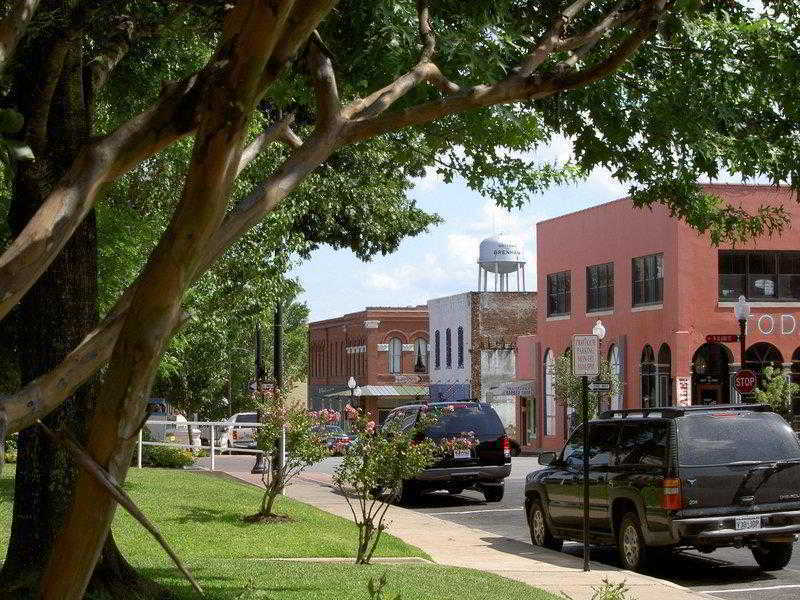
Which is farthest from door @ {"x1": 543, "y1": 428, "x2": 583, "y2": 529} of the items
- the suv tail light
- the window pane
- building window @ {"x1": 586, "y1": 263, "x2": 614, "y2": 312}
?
building window @ {"x1": 586, "y1": 263, "x2": 614, "y2": 312}

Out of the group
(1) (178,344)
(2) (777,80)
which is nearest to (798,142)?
(2) (777,80)

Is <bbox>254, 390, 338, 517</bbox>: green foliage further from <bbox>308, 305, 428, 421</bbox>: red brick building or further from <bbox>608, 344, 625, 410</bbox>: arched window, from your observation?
<bbox>308, 305, 428, 421</bbox>: red brick building

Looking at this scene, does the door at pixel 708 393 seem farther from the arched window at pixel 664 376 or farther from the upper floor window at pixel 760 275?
the upper floor window at pixel 760 275

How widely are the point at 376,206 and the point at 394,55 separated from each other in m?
22.7

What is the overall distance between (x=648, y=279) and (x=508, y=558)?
34.6m

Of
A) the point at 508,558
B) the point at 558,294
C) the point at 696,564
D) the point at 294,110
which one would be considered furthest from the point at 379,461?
the point at 558,294

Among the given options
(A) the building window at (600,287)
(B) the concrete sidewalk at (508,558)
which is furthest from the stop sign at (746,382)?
(A) the building window at (600,287)

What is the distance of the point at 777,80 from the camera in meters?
11.5

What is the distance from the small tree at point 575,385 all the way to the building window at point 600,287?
260 cm

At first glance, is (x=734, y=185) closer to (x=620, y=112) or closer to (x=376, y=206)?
(x=376, y=206)

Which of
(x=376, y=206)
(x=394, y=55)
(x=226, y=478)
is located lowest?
(x=226, y=478)

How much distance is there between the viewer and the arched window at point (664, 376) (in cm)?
4810

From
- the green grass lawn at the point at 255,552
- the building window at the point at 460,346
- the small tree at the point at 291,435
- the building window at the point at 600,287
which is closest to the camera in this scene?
the green grass lawn at the point at 255,552

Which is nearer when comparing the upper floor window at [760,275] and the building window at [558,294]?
the upper floor window at [760,275]
